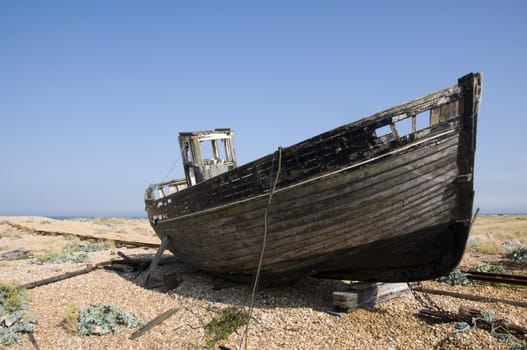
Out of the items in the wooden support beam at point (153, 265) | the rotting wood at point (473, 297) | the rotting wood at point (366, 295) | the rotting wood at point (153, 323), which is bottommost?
the rotting wood at point (473, 297)

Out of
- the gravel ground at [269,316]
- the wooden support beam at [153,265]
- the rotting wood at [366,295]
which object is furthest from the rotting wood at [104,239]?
the rotting wood at [366,295]

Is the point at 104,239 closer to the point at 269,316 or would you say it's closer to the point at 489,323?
the point at 269,316

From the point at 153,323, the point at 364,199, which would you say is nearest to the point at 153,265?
the point at 153,323

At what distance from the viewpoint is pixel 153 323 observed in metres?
6.35

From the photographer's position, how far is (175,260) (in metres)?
11.5

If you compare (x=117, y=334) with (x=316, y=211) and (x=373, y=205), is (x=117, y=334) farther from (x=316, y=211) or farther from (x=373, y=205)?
(x=373, y=205)

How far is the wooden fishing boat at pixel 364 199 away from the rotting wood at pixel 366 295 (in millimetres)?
250

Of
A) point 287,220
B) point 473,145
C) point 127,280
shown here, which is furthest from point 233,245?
point 473,145

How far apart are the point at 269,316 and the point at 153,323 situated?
6.65 feet

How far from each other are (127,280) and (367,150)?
22.8ft

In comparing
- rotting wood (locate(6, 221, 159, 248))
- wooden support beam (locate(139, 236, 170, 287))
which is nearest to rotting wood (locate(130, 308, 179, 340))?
wooden support beam (locate(139, 236, 170, 287))

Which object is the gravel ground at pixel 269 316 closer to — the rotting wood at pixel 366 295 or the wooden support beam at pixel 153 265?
the rotting wood at pixel 366 295

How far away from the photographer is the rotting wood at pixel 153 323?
6.03 metres

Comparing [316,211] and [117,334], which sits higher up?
[316,211]
